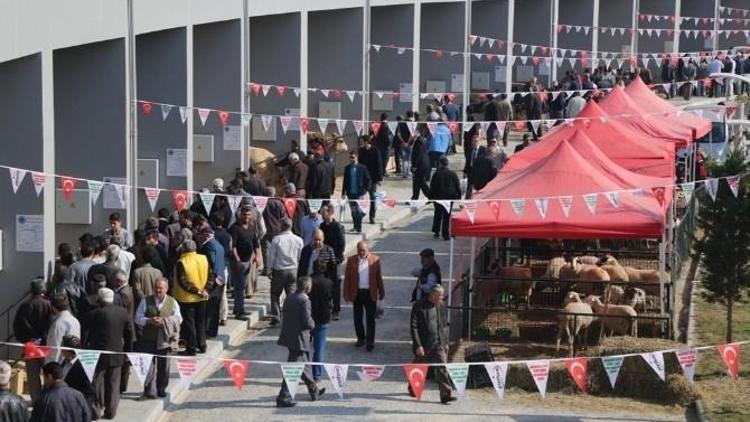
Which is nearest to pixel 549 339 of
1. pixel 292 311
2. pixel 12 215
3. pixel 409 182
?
pixel 292 311

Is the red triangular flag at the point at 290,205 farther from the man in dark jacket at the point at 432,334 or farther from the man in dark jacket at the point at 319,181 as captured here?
the man in dark jacket at the point at 432,334

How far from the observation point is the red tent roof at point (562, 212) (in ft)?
62.3

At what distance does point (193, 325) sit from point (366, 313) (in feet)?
7.43

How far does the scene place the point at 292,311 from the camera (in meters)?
17.2

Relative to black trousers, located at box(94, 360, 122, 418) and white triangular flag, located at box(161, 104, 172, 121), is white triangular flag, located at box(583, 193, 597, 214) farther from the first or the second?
white triangular flag, located at box(161, 104, 172, 121)

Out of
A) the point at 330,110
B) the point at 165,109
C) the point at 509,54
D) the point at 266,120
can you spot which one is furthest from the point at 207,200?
the point at 509,54

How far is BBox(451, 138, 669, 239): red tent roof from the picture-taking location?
19000mm

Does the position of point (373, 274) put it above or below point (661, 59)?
below

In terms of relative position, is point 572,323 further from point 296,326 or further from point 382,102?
point 382,102

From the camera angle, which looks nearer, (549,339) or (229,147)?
(549,339)

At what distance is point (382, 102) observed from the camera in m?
37.5

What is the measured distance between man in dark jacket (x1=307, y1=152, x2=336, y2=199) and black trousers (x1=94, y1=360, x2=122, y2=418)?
977 centimetres

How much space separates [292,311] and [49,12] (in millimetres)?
5930

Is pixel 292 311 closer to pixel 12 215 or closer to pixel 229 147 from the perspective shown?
pixel 12 215
